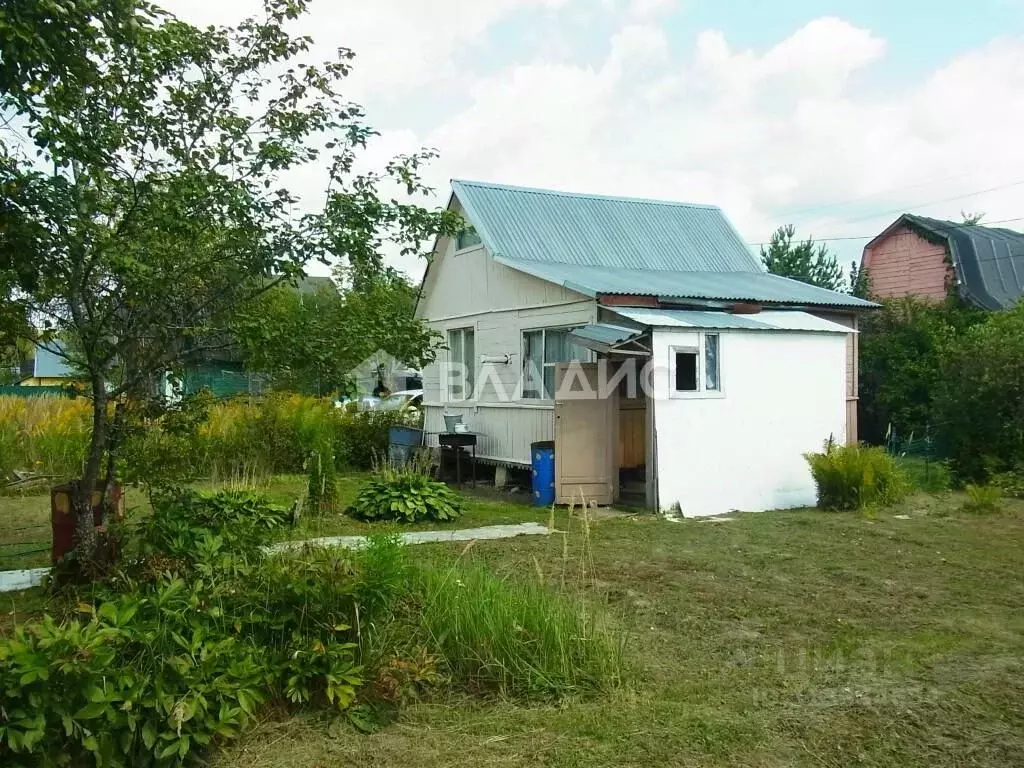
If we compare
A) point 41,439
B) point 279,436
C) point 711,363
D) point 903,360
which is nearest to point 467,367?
point 279,436

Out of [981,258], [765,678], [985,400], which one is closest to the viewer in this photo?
[765,678]

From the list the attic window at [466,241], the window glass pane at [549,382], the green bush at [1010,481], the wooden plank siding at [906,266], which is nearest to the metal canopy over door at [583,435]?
the window glass pane at [549,382]

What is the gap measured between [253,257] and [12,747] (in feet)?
10.9

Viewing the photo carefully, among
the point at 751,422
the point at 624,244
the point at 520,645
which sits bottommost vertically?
the point at 520,645

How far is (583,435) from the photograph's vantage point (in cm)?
1196

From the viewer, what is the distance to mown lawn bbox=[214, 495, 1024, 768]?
4.06m

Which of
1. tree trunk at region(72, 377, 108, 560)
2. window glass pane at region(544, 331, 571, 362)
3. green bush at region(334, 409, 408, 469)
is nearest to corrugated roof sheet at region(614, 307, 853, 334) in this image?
window glass pane at region(544, 331, 571, 362)

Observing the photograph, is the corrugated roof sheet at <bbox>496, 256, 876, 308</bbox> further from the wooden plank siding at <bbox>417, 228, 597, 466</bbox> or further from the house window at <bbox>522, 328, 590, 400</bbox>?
the house window at <bbox>522, 328, 590, 400</bbox>

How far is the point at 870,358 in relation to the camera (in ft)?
60.5

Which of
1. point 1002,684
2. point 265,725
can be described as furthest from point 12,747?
point 1002,684

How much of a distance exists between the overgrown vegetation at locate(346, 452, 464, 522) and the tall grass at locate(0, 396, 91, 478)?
4.42 meters

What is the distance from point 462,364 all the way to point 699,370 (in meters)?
5.48

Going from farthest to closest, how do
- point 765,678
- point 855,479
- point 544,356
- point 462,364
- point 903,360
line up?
1. point 903,360
2. point 462,364
3. point 544,356
4. point 855,479
5. point 765,678

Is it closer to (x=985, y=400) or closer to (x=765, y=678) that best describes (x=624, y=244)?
(x=985, y=400)
